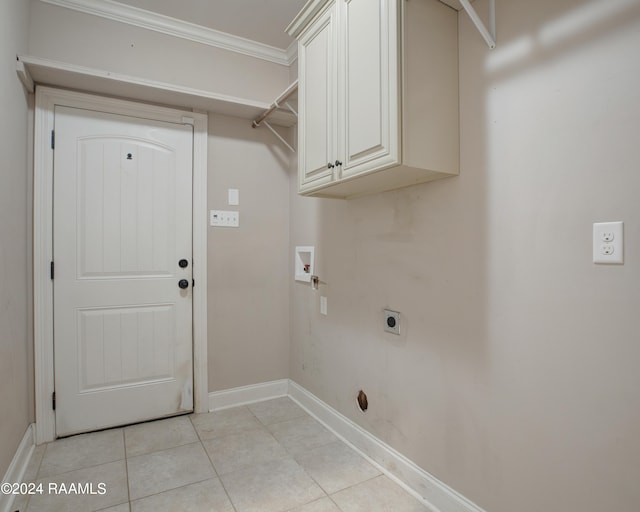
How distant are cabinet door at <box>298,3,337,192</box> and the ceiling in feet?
1.73

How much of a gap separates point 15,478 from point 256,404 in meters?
1.44

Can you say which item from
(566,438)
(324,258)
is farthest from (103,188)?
(566,438)

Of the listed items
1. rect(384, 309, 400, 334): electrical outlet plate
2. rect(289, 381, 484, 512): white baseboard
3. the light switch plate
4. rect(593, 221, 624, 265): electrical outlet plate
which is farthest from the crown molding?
rect(289, 381, 484, 512): white baseboard

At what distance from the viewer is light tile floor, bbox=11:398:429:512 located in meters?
1.65

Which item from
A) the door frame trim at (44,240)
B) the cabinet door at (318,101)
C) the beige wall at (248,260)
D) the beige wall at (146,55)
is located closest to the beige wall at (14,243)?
the door frame trim at (44,240)

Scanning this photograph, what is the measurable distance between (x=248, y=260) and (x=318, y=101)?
1431mm

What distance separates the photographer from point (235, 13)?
2.30 metres

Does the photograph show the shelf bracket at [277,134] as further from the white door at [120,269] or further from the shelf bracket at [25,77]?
the shelf bracket at [25,77]

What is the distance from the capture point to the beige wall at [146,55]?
2.11m

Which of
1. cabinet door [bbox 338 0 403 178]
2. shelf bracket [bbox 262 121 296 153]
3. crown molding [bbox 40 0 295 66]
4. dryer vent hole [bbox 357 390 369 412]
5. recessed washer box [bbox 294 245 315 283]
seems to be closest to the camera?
cabinet door [bbox 338 0 403 178]

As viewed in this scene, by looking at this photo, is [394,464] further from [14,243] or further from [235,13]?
[235,13]

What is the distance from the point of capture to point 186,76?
A: 246 cm

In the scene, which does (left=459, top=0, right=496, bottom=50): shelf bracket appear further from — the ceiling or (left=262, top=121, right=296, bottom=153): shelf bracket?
(left=262, top=121, right=296, bottom=153): shelf bracket

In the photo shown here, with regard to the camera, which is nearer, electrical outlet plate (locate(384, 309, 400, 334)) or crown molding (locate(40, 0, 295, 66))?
electrical outlet plate (locate(384, 309, 400, 334))
